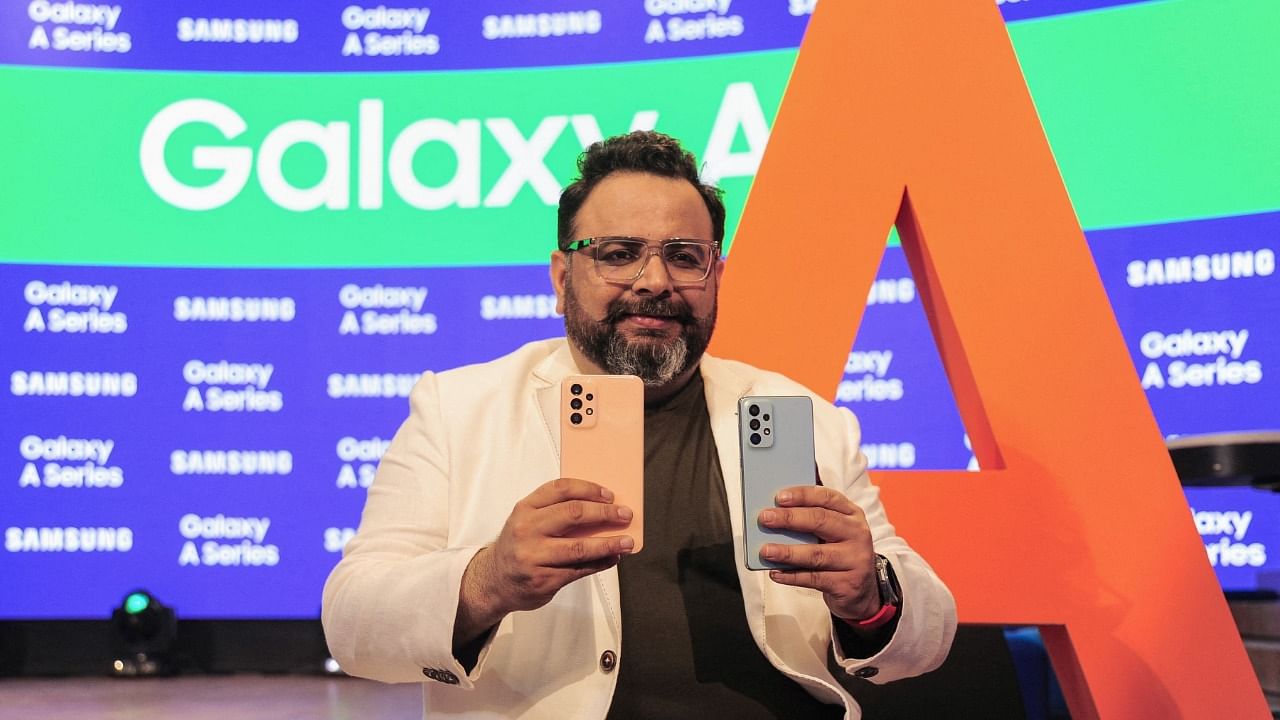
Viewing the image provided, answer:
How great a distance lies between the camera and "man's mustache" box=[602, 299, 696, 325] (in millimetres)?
1906

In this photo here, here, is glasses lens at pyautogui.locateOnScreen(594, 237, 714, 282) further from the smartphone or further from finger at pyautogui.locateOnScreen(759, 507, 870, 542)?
finger at pyautogui.locateOnScreen(759, 507, 870, 542)

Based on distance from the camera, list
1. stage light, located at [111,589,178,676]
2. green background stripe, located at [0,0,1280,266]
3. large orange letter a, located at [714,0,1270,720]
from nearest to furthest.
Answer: large orange letter a, located at [714,0,1270,720]
stage light, located at [111,589,178,676]
green background stripe, located at [0,0,1280,266]

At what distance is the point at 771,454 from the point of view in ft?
4.98

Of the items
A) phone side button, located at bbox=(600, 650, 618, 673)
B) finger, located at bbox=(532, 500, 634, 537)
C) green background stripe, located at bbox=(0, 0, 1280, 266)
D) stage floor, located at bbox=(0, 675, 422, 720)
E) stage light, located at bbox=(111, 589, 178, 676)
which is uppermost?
green background stripe, located at bbox=(0, 0, 1280, 266)

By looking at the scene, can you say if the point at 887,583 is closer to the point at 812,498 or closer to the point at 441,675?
the point at 812,498

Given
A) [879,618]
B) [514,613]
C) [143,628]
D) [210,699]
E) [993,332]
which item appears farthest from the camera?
[143,628]

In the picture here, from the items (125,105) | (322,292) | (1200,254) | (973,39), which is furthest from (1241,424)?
(125,105)

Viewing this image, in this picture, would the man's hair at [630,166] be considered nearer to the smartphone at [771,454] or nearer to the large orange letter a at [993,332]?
the large orange letter a at [993,332]

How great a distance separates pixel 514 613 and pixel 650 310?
55cm

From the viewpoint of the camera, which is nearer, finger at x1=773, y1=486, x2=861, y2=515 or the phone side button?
finger at x1=773, y1=486, x2=861, y2=515

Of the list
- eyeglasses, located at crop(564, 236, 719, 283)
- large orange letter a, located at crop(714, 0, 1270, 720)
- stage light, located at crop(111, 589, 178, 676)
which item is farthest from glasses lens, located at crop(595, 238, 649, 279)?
stage light, located at crop(111, 589, 178, 676)

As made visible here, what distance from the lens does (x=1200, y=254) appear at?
349cm

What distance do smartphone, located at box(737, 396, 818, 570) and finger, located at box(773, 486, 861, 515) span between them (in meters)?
0.02

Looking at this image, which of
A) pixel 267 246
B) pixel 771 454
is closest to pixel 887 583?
pixel 771 454
